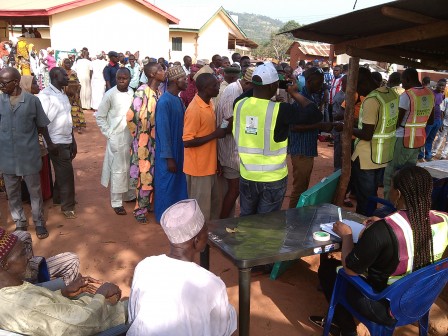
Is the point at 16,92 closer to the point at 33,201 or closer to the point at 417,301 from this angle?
the point at 33,201

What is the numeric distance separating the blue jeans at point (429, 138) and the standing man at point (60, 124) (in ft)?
22.0

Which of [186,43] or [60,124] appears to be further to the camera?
[186,43]

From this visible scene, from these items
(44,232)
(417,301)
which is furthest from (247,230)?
(44,232)

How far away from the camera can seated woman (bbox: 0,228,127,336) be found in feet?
6.21

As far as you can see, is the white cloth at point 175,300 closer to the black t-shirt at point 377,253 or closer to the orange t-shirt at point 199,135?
the black t-shirt at point 377,253

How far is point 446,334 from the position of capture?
3.20 metres

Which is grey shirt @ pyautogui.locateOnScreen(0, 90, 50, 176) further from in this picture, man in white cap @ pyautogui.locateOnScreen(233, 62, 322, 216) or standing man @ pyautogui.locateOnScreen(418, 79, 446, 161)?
standing man @ pyautogui.locateOnScreen(418, 79, 446, 161)

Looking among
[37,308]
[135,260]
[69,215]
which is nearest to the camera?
[37,308]

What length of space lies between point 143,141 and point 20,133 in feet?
4.33

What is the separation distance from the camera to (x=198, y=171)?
4316 millimetres

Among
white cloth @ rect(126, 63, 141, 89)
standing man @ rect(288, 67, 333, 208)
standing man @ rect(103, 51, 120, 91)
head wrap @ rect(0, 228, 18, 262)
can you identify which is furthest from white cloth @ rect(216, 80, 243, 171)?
standing man @ rect(103, 51, 120, 91)

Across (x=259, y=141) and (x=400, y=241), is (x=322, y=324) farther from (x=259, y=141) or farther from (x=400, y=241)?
(x=259, y=141)

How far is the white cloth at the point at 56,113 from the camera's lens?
4730mm

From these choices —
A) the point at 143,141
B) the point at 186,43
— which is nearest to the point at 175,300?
the point at 143,141
